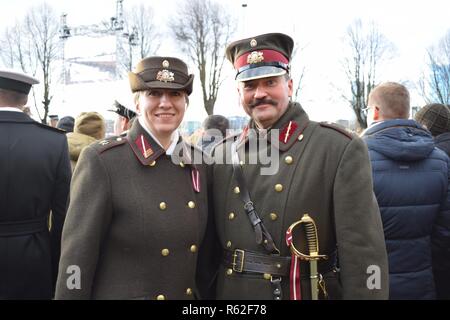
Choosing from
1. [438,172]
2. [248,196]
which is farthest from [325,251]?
[438,172]

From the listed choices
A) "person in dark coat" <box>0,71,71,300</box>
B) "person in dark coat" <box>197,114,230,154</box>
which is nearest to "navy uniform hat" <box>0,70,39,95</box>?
"person in dark coat" <box>0,71,71,300</box>

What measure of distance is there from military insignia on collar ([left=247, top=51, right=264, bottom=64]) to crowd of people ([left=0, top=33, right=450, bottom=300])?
0.7 inches

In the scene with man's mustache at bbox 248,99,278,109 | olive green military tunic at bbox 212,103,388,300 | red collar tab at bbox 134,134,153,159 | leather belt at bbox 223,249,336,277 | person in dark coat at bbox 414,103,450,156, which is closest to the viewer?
olive green military tunic at bbox 212,103,388,300

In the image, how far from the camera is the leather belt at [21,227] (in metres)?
3.49

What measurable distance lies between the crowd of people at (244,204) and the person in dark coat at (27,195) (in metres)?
0.03

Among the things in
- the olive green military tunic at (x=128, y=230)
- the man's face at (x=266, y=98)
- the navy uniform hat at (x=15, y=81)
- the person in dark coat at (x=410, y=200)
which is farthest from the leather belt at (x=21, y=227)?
the person in dark coat at (x=410, y=200)

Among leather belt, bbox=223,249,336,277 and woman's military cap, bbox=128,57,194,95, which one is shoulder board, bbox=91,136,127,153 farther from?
leather belt, bbox=223,249,336,277

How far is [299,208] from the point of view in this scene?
262cm

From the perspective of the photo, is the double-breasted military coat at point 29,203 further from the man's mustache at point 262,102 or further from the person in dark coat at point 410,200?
the person in dark coat at point 410,200

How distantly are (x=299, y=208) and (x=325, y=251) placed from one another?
1.01 feet

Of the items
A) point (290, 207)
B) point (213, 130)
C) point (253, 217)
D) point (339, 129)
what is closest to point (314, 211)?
point (290, 207)

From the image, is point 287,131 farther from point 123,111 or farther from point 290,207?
point 123,111

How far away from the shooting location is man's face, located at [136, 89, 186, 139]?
279 cm
